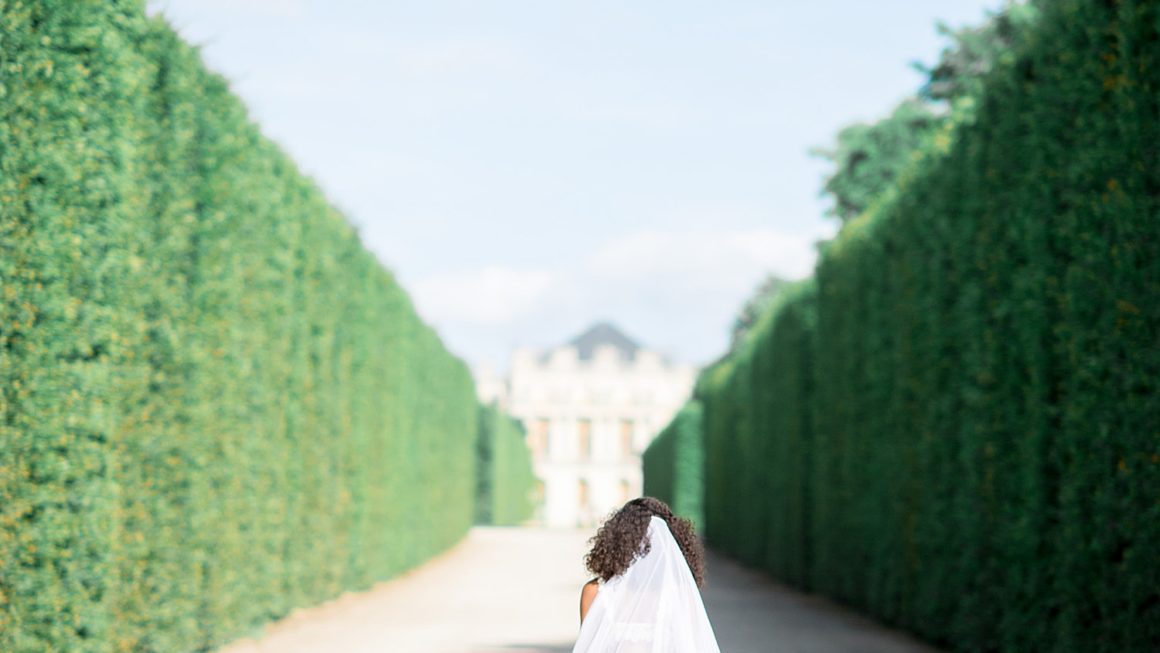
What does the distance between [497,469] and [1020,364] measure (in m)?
38.9

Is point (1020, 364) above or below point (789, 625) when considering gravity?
above

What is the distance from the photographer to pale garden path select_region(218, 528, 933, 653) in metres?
11.2

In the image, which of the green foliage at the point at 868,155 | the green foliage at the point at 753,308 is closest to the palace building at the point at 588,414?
the green foliage at the point at 753,308

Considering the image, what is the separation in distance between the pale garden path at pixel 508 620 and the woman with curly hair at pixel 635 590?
614 cm

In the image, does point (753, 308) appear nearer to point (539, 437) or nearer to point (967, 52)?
point (967, 52)

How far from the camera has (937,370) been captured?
1178 centimetres

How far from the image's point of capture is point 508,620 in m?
13.5

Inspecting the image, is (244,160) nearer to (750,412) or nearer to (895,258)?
(895,258)

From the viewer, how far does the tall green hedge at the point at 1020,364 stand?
755 centimetres

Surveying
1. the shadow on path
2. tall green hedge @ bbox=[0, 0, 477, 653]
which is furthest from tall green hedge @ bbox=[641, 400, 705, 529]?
tall green hedge @ bbox=[0, 0, 477, 653]

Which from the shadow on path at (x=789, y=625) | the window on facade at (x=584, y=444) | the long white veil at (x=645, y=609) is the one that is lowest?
the shadow on path at (x=789, y=625)

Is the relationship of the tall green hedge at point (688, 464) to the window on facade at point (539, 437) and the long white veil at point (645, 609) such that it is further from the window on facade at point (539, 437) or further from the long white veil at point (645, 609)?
the window on facade at point (539, 437)

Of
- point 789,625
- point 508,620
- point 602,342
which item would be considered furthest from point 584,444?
point 789,625

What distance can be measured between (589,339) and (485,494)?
57400 mm
